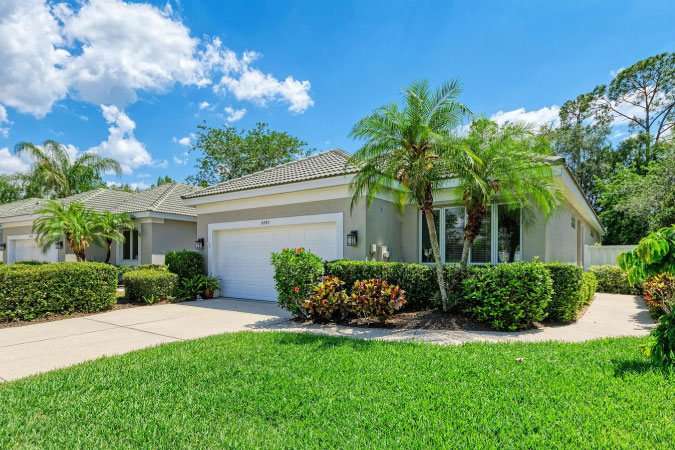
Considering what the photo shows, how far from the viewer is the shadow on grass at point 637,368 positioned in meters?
4.35

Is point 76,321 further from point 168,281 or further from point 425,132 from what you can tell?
point 425,132

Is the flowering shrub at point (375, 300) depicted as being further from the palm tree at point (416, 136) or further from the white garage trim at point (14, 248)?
the white garage trim at point (14, 248)

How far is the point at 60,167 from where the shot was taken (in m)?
28.5

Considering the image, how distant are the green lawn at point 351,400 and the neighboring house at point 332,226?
4584 millimetres

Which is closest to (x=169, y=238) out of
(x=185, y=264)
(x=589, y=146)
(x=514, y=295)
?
(x=185, y=264)

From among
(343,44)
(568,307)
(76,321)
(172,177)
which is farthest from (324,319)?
(172,177)

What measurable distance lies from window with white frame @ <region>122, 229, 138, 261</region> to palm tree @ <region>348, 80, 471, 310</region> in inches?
563

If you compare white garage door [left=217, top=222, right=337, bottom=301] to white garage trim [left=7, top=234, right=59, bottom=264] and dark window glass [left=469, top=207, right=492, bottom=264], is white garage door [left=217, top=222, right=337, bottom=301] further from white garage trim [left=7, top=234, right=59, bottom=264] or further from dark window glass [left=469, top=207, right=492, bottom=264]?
white garage trim [left=7, top=234, right=59, bottom=264]

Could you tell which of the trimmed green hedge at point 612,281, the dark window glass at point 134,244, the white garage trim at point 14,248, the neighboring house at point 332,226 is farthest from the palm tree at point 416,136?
the white garage trim at point 14,248

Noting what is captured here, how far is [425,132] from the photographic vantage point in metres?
7.38

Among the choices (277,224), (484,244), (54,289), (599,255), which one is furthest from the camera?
(599,255)

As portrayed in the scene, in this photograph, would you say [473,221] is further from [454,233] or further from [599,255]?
[599,255]

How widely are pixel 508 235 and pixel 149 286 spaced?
35.4 feet

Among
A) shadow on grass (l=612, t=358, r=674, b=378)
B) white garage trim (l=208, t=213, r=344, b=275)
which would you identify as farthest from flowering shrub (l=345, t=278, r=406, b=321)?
shadow on grass (l=612, t=358, r=674, b=378)
